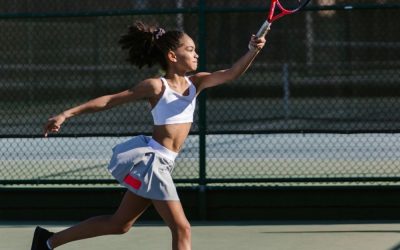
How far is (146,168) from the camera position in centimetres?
570

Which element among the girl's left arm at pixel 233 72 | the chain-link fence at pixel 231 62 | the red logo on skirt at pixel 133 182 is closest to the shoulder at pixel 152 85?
the girl's left arm at pixel 233 72

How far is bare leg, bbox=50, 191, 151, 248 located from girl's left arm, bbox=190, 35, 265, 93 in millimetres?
755

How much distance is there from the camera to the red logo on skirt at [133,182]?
18.7 ft

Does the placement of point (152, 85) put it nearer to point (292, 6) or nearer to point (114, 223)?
point (114, 223)

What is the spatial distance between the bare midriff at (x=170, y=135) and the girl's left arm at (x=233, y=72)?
12.7 inches

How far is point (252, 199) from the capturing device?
8.28 meters

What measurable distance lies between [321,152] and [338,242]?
4.46m

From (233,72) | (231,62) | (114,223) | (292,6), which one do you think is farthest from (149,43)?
(231,62)

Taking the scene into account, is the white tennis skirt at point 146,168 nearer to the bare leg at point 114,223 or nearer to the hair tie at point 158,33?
the bare leg at point 114,223

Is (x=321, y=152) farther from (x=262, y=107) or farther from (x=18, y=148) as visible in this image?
(x=262, y=107)

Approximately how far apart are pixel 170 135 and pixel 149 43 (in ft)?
1.90

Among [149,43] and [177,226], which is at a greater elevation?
[149,43]


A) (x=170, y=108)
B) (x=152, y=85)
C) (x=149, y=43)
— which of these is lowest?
(x=170, y=108)

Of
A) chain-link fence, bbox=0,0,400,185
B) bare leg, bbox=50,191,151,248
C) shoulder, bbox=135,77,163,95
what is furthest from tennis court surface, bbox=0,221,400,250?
chain-link fence, bbox=0,0,400,185
